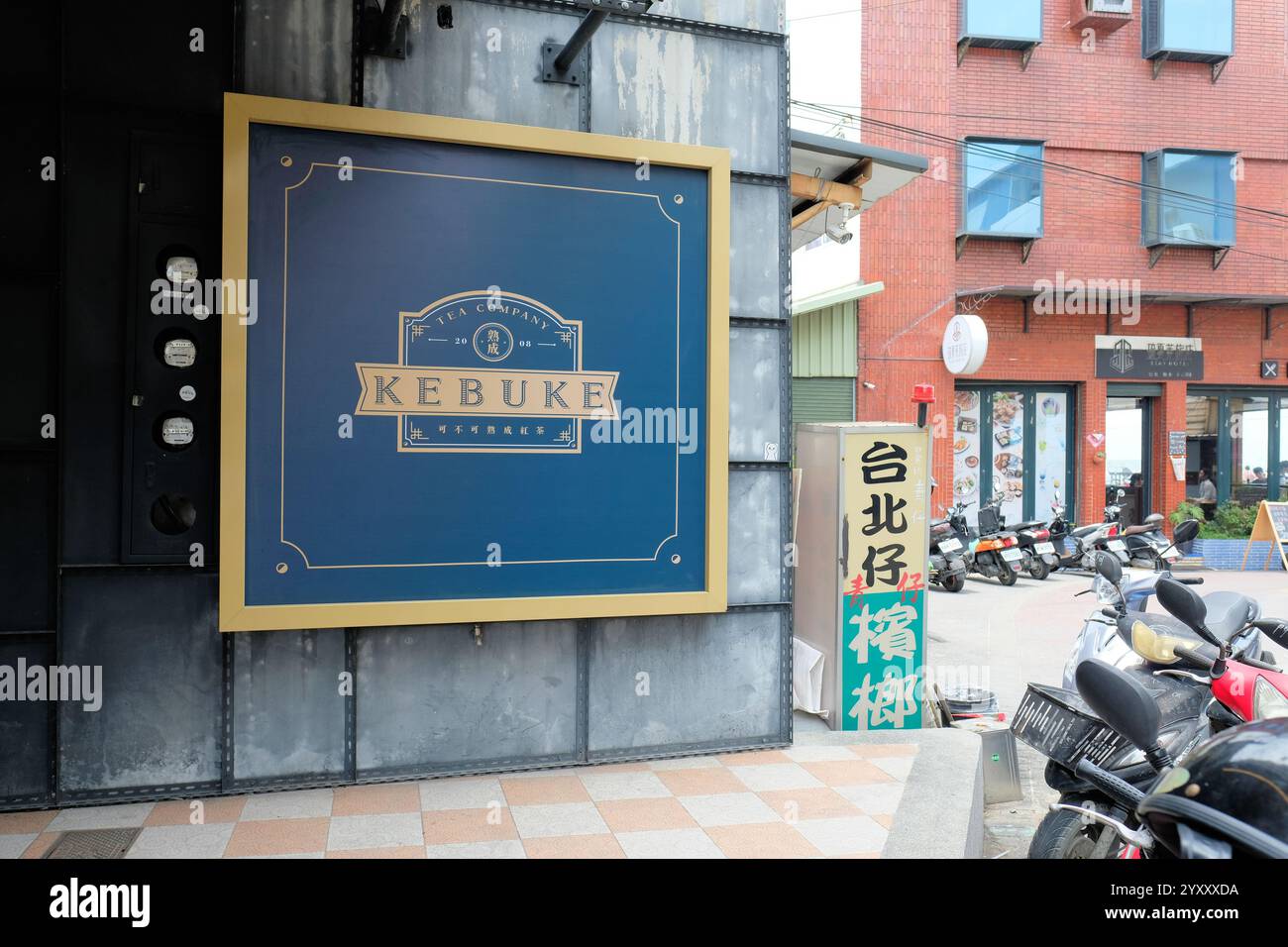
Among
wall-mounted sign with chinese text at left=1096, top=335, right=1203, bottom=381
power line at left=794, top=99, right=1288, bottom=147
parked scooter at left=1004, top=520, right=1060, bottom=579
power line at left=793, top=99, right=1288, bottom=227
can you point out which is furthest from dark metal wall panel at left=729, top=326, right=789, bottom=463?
wall-mounted sign with chinese text at left=1096, top=335, right=1203, bottom=381

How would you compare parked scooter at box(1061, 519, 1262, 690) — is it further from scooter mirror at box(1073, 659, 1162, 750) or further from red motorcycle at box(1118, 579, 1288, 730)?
scooter mirror at box(1073, 659, 1162, 750)

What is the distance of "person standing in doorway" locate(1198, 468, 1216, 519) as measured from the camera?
18.6m

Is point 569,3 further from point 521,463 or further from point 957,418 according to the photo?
point 957,418

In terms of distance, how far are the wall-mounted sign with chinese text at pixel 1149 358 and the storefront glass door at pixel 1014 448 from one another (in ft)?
2.88

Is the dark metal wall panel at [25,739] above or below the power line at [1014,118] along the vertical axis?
below

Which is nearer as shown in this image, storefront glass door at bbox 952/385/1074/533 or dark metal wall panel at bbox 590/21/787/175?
dark metal wall panel at bbox 590/21/787/175

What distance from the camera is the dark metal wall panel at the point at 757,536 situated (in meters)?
5.48

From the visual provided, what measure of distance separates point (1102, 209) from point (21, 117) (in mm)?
17545

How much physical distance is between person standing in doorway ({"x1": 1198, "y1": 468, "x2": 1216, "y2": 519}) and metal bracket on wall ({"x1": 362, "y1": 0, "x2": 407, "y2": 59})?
17.9 m

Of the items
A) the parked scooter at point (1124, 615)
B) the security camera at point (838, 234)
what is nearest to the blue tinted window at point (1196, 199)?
the security camera at point (838, 234)

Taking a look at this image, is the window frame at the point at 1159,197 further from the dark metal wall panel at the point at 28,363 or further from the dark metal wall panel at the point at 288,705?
the dark metal wall panel at the point at 28,363

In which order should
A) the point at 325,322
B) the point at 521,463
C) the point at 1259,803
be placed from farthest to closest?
the point at 521,463
the point at 325,322
the point at 1259,803

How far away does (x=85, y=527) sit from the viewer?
4.45 metres
